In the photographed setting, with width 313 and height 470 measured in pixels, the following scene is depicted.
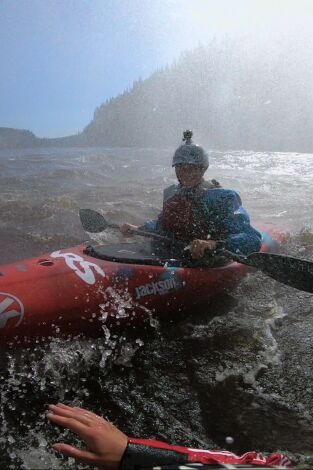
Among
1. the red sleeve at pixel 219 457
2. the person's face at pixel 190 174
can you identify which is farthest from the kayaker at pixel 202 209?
the red sleeve at pixel 219 457

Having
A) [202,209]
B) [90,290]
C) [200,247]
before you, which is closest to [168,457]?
[90,290]

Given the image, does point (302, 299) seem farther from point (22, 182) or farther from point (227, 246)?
point (22, 182)

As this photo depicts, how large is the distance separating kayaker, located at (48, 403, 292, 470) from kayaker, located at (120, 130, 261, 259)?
122 inches

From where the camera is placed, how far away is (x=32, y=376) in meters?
3.18

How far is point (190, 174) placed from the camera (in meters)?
4.87

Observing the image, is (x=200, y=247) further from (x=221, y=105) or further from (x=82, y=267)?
(x=221, y=105)

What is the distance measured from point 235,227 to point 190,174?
0.89m

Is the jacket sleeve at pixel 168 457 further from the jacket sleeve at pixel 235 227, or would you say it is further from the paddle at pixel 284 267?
the jacket sleeve at pixel 235 227

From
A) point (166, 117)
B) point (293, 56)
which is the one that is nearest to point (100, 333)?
point (293, 56)

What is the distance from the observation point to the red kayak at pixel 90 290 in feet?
10.7

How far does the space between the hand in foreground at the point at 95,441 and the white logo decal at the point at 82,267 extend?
2.15 meters

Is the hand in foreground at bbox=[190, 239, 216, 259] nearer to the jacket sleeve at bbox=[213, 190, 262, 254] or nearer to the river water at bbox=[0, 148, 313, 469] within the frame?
the jacket sleeve at bbox=[213, 190, 262, 254]

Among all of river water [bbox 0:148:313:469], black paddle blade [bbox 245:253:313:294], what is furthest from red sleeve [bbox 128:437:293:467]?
black paddle blade [bbox 245:253:313:294]

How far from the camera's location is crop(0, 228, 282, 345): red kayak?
128 inches
